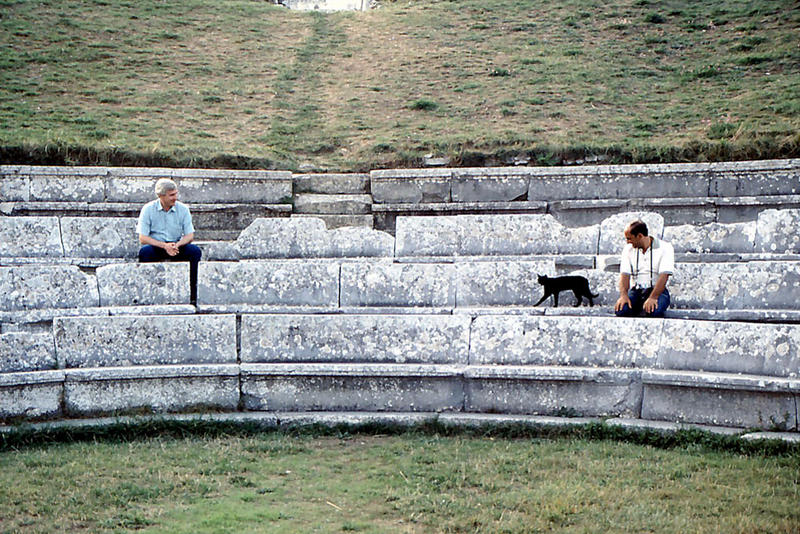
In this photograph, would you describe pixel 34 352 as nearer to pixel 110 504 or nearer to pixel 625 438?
pixel 110 504

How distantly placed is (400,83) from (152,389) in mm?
11751

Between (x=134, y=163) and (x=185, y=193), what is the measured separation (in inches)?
58.1

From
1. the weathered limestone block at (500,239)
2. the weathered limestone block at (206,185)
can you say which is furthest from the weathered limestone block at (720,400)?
the weathered limestone block at (206,185)

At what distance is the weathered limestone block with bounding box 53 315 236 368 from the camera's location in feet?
23.6

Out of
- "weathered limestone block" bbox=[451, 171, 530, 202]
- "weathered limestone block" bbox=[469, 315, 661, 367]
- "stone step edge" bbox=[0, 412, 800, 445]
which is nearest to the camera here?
"stone step edge" bbox=[0, 412, 800, 445]

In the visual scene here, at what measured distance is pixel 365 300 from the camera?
7988mm

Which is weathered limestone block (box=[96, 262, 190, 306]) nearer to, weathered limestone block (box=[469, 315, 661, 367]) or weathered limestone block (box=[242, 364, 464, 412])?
weathered limestone block (box=[242, 364, 464, 412])

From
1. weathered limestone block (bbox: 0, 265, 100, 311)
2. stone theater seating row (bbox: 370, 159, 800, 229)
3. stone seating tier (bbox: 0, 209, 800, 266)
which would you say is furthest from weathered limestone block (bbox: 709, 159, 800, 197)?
weathered limestone block (bbox: 0, 265, 100, 311)

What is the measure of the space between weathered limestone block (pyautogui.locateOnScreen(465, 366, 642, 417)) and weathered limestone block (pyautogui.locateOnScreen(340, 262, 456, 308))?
1164 mm

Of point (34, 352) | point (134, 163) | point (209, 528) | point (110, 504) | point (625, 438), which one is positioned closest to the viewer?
point (209, 528)

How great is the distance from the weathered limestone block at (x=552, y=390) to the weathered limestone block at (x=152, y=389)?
1.99 meters

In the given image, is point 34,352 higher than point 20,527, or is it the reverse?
point 34,352

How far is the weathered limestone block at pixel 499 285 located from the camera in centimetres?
794

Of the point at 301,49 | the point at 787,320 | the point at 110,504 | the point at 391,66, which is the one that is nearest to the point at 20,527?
the point at 110,504
